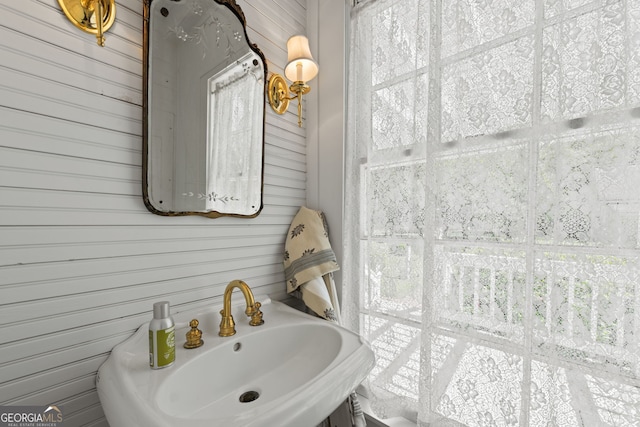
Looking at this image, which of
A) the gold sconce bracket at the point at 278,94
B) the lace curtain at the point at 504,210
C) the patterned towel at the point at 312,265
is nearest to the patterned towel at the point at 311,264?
the patterned towel at the point at 312,265

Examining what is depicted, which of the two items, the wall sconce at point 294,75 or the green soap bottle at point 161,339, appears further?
the wall sconce at point 294,75

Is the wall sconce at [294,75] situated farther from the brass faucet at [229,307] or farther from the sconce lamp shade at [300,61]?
the brass faucet at [229,307]

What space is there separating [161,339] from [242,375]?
0.30 m

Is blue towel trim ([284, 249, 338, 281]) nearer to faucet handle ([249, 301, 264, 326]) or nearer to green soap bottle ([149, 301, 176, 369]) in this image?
faucet handle ([249, 301, 264, 326])

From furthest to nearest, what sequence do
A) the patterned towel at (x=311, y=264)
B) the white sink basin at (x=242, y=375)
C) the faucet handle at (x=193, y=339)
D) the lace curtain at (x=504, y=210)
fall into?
the patterned towel at (x=311, y=264), the faucet handle at (x=193, y=339), the lace curtain at (x=504, y=210), the white sink basin at (x=242, y=375)

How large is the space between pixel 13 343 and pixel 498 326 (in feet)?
3.88

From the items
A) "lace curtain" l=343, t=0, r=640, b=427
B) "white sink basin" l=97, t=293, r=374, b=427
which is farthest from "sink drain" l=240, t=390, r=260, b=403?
"lace curtain" l=343, t=0, r=640, b=427

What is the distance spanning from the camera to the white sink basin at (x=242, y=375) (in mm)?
508

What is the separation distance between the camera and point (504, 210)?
0.77 meters

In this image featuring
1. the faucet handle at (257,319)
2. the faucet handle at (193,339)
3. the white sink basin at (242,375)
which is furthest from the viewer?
the faucet handle at (257,319)

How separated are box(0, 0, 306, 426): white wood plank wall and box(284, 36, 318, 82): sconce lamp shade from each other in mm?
511

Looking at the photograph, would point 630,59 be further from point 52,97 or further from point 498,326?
point 52,97

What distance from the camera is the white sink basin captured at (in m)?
0.51

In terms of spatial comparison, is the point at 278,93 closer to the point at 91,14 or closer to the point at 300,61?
the point at 300,61
